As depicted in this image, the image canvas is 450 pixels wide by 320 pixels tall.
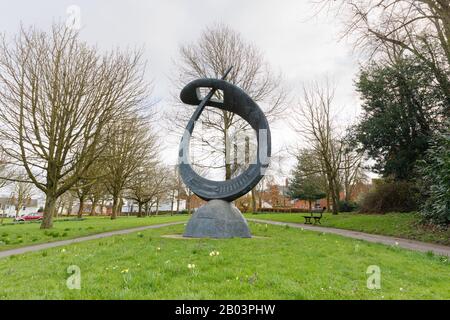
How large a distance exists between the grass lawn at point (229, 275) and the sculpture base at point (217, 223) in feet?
10.4

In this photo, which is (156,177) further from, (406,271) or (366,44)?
(406,271)

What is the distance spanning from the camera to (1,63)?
58.5ft

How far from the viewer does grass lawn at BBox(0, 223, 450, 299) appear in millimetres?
4328

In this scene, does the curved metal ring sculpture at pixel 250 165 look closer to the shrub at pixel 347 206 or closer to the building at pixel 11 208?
the shrub at pixel 347 206

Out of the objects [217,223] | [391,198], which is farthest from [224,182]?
[391,198]

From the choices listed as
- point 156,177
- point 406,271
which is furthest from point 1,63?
point 156,177

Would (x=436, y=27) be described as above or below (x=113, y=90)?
above

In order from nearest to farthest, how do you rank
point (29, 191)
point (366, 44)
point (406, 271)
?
point (406, 271), point (366, 44), point (29, 191)

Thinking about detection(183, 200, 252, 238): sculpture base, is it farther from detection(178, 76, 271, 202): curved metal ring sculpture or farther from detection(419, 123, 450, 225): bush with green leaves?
detection(419, 123, 450, 225): bush with green leaves

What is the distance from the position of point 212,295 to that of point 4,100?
19.0m

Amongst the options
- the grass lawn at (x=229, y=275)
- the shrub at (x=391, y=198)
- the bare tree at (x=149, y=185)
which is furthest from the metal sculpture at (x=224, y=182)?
the bare tree at (x=149, y=185)

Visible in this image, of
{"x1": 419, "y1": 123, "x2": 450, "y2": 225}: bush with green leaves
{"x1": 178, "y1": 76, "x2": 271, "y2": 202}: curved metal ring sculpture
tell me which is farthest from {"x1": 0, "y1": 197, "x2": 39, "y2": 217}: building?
{"x1": 419, "y1": 123, "x2": 450, "y2": 225}: bush with green leaves

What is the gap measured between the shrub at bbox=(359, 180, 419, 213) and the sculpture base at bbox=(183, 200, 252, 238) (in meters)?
15.7
